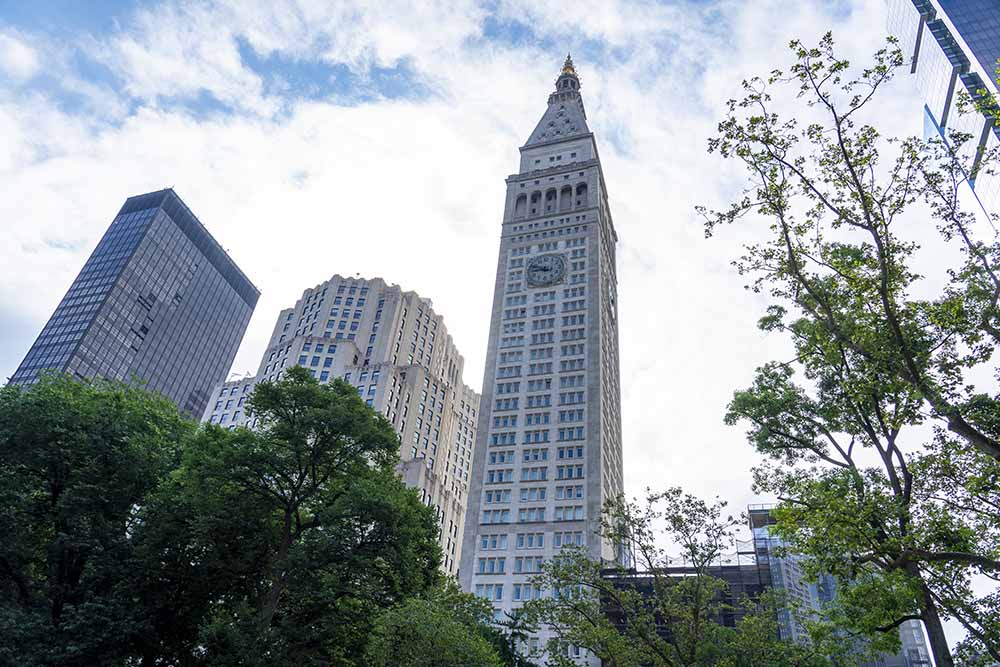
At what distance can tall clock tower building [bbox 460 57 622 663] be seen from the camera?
65000mm

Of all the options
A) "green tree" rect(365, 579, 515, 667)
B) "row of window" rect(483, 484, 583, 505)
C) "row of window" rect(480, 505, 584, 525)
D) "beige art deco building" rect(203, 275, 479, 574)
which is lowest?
"green tree" rect(365, 579, 515, 667)

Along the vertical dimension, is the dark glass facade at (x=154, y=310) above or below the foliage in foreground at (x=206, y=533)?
above

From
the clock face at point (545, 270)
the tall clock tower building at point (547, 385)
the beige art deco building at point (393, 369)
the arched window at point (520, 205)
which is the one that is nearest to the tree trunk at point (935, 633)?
the tall clock tower building at point (547, 385)

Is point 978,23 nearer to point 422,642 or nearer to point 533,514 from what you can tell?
point 533,514

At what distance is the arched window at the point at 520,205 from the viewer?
9578cm

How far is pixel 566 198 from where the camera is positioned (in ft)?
315

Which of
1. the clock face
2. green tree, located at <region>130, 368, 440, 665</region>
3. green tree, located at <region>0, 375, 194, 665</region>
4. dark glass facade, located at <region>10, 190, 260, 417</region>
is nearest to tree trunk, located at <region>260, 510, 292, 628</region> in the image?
green tree, located at <region>130, 368, 440, 665</region>

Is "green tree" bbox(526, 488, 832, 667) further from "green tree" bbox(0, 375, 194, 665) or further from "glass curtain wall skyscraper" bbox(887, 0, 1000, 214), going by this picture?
"glass curtain wall skyscraper" bbox(887, 0, 1000, 214)

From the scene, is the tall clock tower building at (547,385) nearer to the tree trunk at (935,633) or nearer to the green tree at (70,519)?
the green tree at (70,519)

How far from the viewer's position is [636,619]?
81.1 ft

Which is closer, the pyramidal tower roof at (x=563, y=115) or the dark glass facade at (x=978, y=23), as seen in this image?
the pyramidal tower roof at (x=563, y=115)

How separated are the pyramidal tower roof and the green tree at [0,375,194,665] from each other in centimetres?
8855

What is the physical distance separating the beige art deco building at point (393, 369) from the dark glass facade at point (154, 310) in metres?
50.4

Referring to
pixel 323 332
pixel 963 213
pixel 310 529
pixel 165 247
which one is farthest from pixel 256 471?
pixel 165 247
